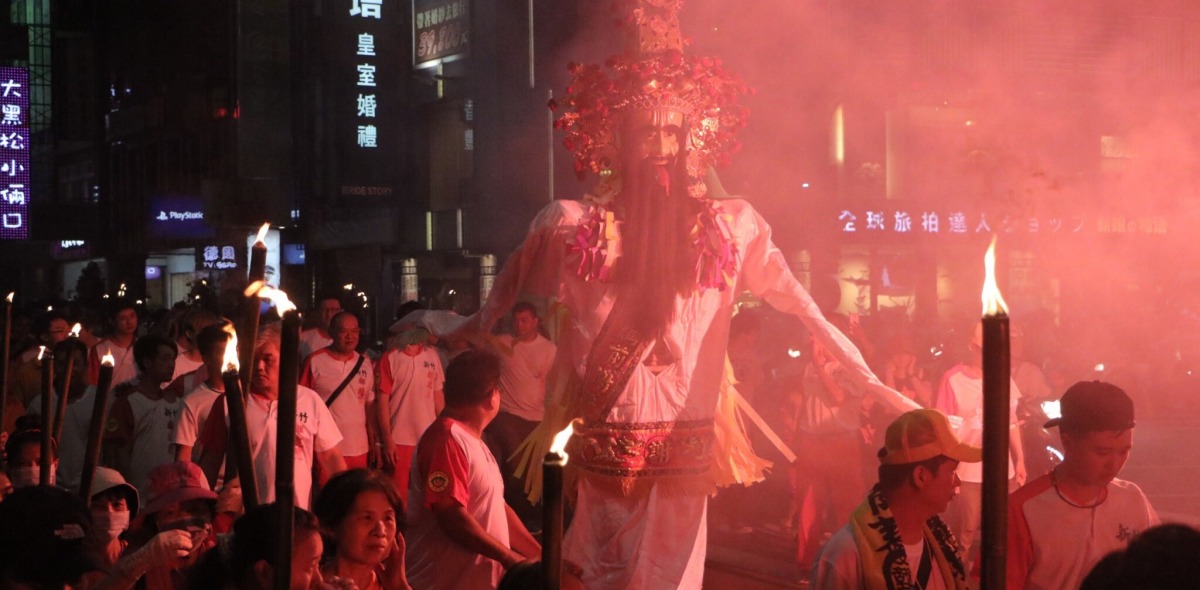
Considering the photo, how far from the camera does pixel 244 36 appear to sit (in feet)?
104

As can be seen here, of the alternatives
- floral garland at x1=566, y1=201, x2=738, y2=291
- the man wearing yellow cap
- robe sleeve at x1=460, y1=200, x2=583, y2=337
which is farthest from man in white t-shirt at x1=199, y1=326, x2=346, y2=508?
the man wearing yellow cap

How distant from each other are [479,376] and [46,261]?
163 ft

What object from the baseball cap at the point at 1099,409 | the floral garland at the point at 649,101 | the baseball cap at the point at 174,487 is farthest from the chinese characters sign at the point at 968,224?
the baseball cap at the point at 174,487

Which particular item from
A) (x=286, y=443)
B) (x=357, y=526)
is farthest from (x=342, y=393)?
(x=286, y=443)

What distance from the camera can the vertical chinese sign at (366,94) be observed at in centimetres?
2756

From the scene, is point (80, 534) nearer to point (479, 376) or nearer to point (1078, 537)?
point (479, 376)

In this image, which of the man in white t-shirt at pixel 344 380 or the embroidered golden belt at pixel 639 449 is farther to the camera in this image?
the man in white t-shirt at pixel 344 380

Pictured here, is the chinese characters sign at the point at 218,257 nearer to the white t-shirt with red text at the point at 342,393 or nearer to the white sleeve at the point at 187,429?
the white t-shirt with red text at the point at 342,393

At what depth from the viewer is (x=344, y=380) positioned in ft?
27.5

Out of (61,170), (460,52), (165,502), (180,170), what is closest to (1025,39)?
(165,502)

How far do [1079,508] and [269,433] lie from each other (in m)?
3.17

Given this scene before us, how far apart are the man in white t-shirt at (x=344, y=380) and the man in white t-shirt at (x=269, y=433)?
222 cm

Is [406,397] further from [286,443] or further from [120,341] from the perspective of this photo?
[286,443]

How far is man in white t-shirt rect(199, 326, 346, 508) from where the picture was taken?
219 inches
